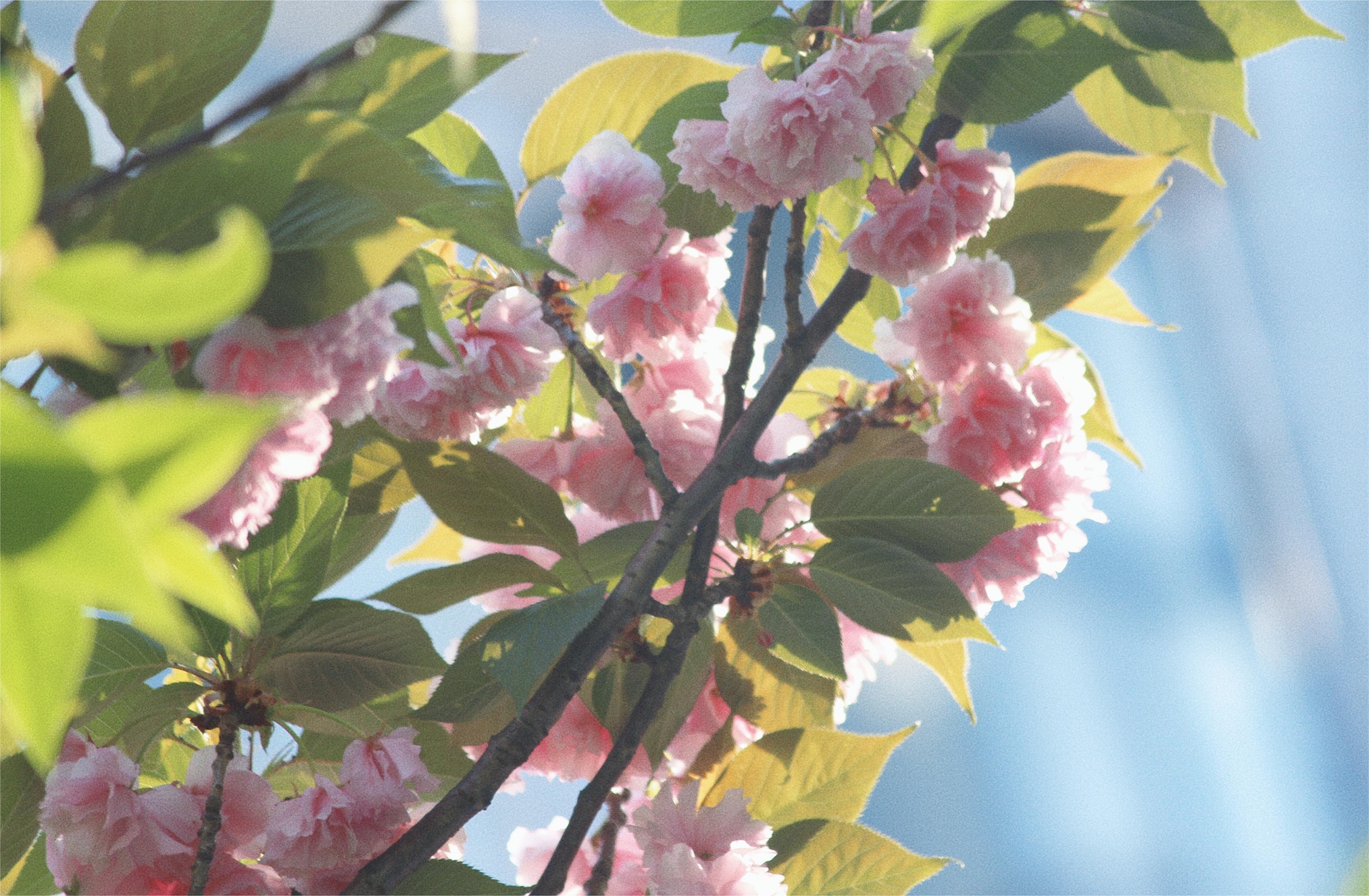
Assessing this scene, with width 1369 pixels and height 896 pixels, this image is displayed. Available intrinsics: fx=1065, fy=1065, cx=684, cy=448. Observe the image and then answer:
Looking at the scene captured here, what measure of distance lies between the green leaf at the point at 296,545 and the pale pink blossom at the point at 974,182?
0.30m

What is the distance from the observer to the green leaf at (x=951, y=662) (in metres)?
0.57

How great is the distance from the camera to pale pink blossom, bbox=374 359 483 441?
46 centimetres

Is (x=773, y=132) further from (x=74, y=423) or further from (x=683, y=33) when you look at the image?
(x=74, y=423)

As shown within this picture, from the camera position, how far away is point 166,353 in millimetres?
335

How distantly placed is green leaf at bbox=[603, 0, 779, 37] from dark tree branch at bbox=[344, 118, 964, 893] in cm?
14

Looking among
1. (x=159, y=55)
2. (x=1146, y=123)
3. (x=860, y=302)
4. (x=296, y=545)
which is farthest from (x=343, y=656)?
(x=1146, y=123)

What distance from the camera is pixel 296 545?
0.45 m

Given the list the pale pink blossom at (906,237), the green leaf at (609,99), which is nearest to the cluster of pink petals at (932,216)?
the pale pink blossom at (906,237)

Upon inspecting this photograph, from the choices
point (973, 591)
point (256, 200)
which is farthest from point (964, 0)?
point (973, 591)

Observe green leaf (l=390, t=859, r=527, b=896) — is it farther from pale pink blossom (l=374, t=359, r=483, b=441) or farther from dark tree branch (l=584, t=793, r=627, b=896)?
pale pink blossom (l=374, t=359, r=483, b=441)

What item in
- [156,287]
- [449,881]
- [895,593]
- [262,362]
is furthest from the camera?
[895,593]

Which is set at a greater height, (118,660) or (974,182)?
(974,182)

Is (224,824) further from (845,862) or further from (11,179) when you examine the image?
(11,179)

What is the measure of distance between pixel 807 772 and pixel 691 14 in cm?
37
